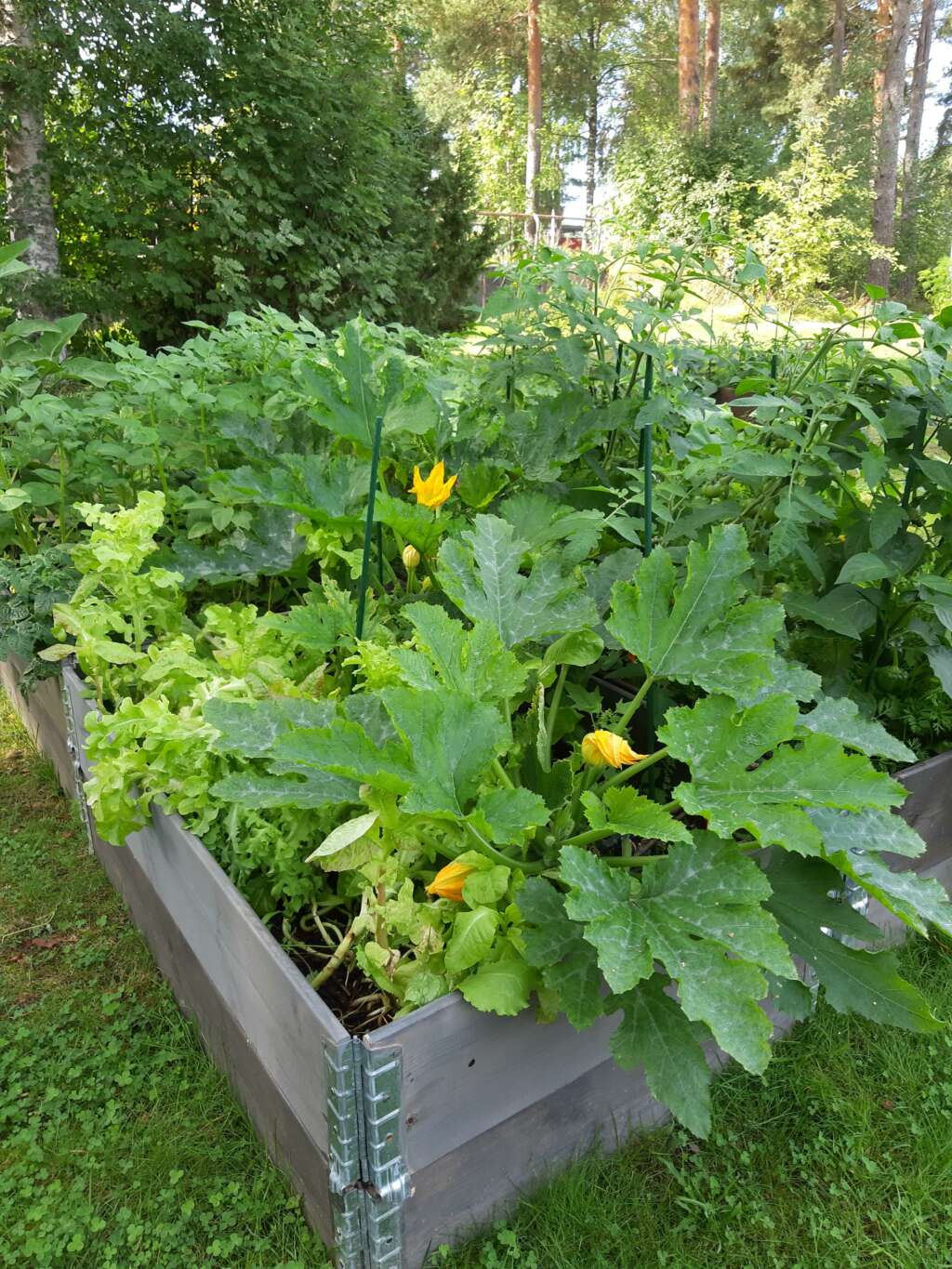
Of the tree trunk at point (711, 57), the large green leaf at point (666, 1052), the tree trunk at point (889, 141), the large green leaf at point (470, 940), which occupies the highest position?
the tree trunk at point (711, 57)

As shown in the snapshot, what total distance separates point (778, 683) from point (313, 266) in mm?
6853

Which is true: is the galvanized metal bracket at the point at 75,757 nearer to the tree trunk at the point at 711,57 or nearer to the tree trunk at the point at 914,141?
the tree trunk at the point at 711,57

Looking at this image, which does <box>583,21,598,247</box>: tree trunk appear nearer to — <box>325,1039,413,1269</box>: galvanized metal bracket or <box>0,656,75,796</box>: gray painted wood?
<box>0,656,75,796</box>: gray painted wood

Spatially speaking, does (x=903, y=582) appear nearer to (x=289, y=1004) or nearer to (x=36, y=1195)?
(x=289, y=1004)

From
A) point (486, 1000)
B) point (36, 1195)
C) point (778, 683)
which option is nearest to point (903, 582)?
point (778, 683)

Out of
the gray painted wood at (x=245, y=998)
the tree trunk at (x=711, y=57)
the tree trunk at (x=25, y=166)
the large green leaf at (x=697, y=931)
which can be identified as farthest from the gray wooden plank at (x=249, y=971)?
the tree trunk at (x=711, y=57)

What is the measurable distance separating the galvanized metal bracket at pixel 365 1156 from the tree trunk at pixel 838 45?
26.2 metres

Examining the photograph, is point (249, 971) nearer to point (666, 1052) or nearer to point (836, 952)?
point (666, 1052)

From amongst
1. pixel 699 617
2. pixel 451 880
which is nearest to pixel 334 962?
pixel 451 880

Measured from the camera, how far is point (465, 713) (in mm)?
1128

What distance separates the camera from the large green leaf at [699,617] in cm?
126

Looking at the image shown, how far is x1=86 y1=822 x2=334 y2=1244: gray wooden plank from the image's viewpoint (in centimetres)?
124

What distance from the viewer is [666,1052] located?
107 centimetres

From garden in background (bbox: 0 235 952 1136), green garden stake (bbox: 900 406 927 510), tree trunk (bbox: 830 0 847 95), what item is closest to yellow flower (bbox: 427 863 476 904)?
garden in background (bbox: 0 235 952 1136)
